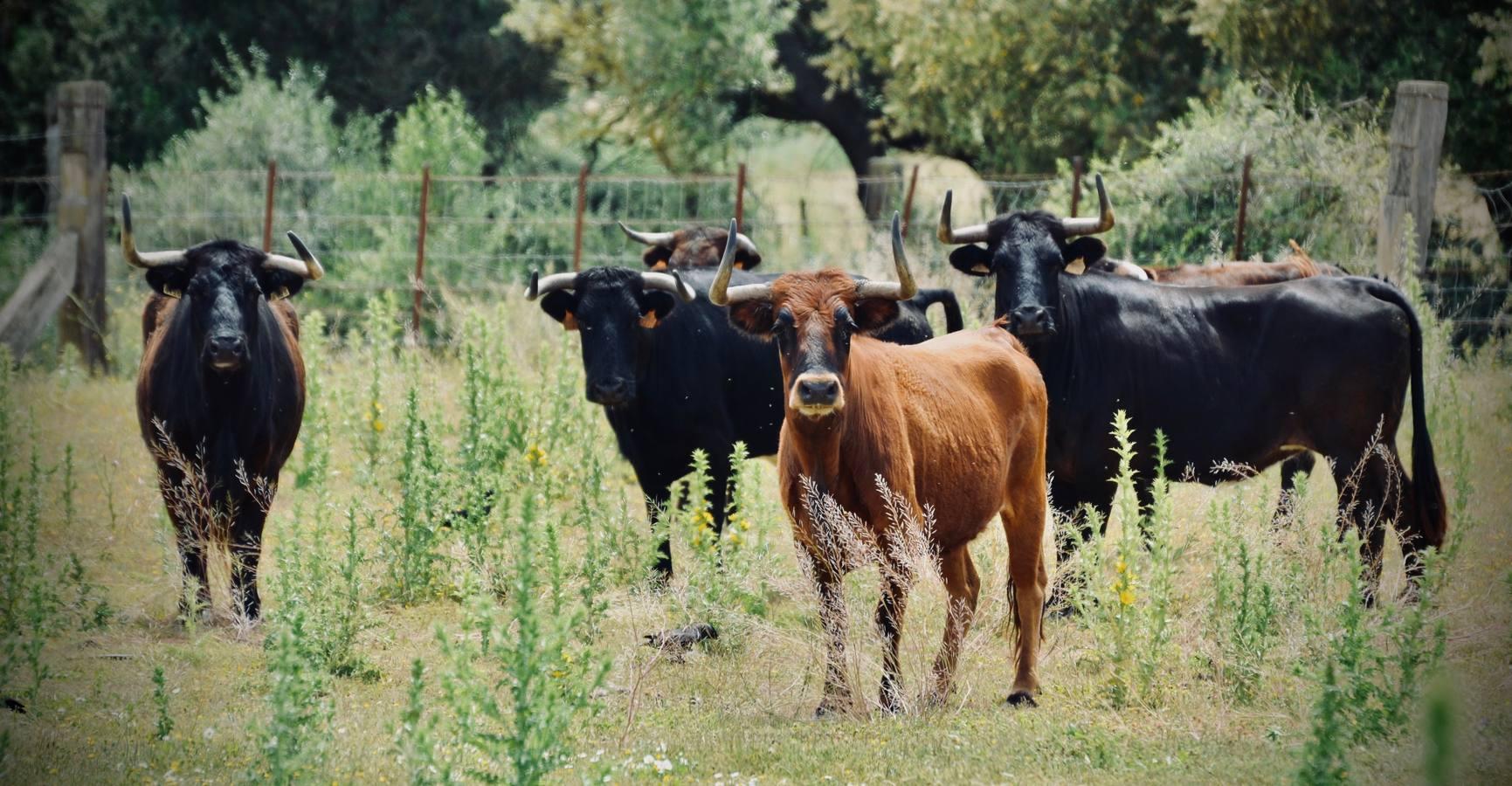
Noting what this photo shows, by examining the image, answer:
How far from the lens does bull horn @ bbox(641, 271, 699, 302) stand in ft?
26.9

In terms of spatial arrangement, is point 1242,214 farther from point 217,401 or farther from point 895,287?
point 217,401

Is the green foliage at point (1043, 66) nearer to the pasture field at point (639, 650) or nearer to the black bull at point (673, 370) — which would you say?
the pasture field at point (639, 650)

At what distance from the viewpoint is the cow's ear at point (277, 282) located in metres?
8.14

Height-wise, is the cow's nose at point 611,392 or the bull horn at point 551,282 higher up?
the bull horn at point 551,282

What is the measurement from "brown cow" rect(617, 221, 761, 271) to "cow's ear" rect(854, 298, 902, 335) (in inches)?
159

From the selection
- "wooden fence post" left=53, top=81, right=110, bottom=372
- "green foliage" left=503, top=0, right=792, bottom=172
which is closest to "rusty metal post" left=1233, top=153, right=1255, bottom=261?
"green foliage" left=503, top=0, right=792, bottom=172

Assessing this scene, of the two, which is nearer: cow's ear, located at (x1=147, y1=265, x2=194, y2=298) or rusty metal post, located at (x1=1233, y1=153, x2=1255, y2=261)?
cow's ear, located at (x1=147, y1=265, x2=194, y2=298)

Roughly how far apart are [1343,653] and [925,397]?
1945 mm

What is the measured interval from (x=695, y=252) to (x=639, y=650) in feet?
13.7

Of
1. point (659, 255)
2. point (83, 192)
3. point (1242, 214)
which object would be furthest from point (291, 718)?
point (83, 192)

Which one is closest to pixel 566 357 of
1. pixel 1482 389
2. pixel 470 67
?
pixel 1482 389

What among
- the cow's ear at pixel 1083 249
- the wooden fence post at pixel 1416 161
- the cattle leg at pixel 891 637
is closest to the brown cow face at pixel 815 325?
the cattle leg at pixel 891 637

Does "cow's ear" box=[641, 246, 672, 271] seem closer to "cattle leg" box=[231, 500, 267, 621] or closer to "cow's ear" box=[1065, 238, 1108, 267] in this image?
"cow's ear" box=[1065, 238, 1108, 267]

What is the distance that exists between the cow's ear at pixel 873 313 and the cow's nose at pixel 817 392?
61cm
